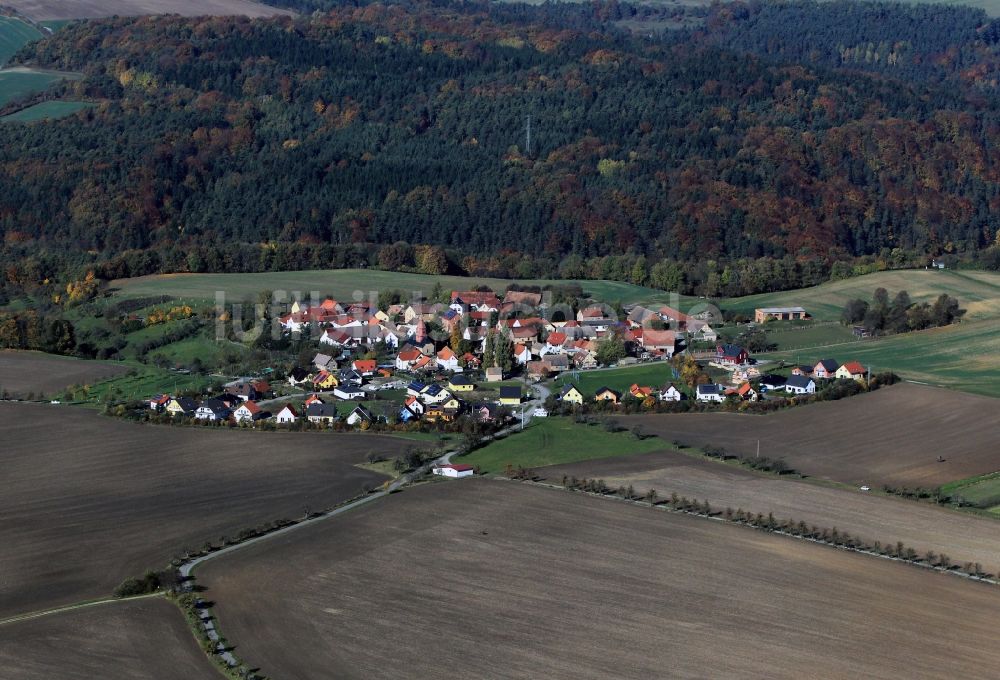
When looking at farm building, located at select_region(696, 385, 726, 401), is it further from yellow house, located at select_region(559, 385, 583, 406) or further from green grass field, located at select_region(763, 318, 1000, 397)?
green grass field, located at select_region(763, 318, 1000, 397)

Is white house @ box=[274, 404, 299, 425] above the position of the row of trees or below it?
below

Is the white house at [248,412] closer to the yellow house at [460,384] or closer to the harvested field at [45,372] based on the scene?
the yellow house at [460,384]

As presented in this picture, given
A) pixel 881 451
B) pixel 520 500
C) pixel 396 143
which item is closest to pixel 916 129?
pixel 396 143

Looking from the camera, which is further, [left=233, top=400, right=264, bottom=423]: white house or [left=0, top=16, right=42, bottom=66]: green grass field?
[left=0, top=16, right=42, bottom=66]: green grass field

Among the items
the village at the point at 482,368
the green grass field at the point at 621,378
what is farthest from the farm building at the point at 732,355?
the green grass field at the point at 621,378

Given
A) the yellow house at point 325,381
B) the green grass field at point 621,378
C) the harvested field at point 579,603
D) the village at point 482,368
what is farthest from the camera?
the yellow house at point 325,381

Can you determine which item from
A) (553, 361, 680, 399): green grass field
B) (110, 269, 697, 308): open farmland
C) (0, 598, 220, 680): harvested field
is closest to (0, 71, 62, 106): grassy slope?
(110, 269, 697, 308): open farmland
